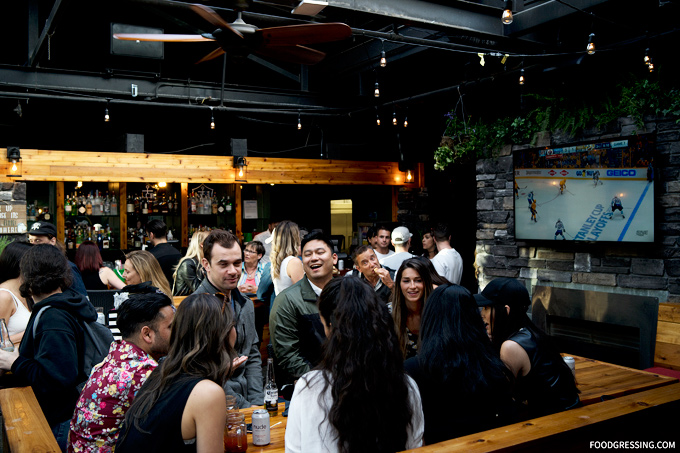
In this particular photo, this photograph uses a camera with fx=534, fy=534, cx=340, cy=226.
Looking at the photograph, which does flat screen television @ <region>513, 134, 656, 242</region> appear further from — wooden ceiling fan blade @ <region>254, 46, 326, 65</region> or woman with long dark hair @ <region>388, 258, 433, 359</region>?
wooden ceiling fan blade @ <region>254, 46, 326, 65</region>

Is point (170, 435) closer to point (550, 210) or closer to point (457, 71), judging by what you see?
point (550, 210)

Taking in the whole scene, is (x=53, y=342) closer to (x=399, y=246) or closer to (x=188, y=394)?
(x=188, y=394)

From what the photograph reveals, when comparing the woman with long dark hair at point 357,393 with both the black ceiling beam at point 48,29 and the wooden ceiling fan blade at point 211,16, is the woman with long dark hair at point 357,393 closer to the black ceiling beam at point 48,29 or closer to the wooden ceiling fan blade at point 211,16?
the wooden ceiling fan blade at point 211,16

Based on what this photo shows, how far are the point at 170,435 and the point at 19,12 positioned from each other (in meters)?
8.19

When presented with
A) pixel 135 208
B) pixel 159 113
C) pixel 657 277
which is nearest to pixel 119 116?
pixel 159 113

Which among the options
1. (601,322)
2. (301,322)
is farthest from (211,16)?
(601,322)

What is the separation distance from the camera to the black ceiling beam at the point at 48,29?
16.2ft

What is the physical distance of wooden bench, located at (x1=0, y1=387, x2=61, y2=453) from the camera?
218 centimetres

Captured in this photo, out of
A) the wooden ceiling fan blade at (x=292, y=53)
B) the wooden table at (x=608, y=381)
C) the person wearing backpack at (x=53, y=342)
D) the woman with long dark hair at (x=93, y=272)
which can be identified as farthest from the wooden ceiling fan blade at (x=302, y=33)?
the woman with long dark hair at (x=93, y=272)

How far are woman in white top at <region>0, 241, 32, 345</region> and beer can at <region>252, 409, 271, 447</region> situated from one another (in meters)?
2.24

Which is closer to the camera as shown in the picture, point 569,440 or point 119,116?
point 569,440

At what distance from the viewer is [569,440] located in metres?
2.19

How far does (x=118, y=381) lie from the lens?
222cm

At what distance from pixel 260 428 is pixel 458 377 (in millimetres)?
Result: 897
